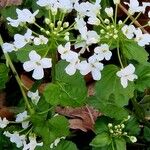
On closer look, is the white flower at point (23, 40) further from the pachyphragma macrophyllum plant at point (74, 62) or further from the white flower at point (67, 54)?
the white flower at point (67, 54)

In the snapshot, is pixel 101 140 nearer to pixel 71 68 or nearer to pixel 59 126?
pixel 59 126

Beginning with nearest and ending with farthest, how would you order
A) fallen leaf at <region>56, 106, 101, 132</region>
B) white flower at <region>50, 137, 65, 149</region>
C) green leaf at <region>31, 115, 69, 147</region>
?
green leaf at <region>31, 115, 69, 147</region> < white flower at <region>50, 137, 65, 149</region> < fallen leaf at <region>56, 106, 101, 132</region>

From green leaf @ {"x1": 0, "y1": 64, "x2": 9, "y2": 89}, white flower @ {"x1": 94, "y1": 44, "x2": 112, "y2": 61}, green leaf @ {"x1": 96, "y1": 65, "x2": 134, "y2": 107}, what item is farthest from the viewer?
green leaf @ {"x1": 0, "y1": 64, "x2": 9, "y2": 89}

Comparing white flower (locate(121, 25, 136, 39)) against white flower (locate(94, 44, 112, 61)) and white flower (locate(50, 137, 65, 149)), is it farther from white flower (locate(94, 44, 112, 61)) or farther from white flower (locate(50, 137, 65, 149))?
white flower (locate(50, 137, 65, 149))

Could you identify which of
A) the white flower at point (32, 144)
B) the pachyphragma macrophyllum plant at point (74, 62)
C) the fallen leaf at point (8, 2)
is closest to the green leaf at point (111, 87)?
the pachyphragma macrophyllum plant at point (74, 62)

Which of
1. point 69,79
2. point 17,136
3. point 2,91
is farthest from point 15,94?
point 69,79

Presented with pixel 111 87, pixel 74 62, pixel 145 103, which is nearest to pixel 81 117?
pixel 145 103

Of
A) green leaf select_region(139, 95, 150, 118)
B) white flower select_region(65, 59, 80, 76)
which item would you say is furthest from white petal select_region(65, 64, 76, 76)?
green leaf select_region(139, 95, 150, 118)

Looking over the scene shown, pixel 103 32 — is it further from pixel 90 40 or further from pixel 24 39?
pixel 24 39
